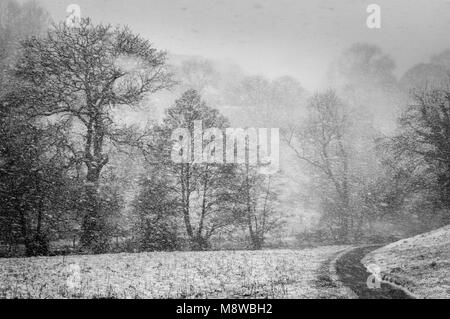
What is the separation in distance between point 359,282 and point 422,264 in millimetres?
3588

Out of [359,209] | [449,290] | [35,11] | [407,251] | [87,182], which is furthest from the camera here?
[35,11]

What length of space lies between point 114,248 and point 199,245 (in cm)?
611

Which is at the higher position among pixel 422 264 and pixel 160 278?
pixel 422 264

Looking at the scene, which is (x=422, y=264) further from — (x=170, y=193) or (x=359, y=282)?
(x=170, y=193)

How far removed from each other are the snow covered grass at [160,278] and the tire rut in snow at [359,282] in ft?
2.67

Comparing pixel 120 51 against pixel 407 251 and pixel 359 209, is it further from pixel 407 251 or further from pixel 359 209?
pixel 359 209

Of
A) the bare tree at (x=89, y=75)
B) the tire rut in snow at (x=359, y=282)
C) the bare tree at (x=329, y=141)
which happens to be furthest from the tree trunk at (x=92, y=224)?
the bare tree at (x=329, y=141)

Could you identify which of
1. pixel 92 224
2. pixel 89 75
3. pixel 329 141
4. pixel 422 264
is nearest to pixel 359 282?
pixel 422 264

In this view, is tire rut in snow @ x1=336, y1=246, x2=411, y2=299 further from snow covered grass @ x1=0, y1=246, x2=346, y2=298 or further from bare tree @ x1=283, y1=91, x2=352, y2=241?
bare tree @ x1=283, y1=91, x2=352, y2=241

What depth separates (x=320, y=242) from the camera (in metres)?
32.2

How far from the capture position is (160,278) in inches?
519

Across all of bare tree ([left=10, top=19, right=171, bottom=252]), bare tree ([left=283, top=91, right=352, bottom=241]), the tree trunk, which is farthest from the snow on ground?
bare tree ([left=10, top=19, right=171, bottom=252])

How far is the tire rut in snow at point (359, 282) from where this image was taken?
10873mm
